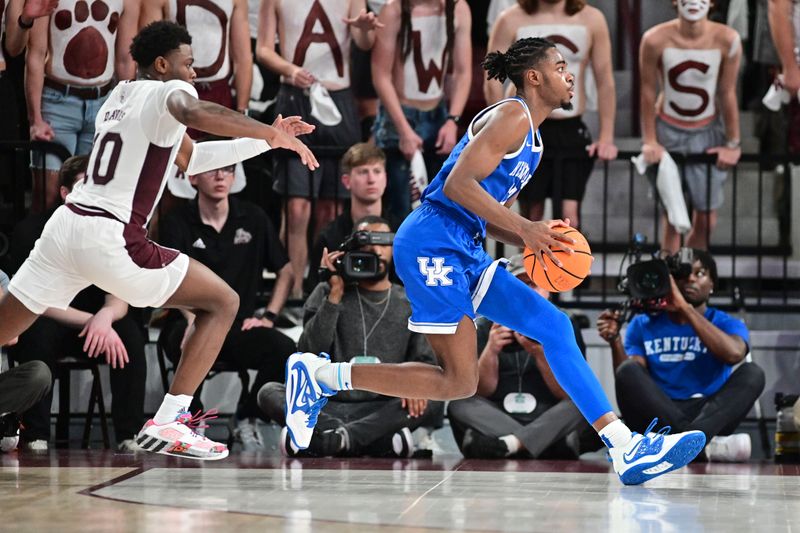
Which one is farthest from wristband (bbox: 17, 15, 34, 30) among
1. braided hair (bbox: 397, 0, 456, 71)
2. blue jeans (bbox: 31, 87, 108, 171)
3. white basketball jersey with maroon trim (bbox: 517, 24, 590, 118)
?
white basketball jersey with maroon trim (bbox: 517, 24, 590, 118)

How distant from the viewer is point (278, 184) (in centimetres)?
803

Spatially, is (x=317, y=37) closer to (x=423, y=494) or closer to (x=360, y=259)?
(x=360, y=259)

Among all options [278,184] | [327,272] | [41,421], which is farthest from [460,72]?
[41,421]

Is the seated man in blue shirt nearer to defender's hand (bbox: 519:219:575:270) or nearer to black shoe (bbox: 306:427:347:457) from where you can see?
black shoe (bbox: 306:427:347:457)

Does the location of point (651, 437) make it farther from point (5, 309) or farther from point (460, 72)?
point (460, 72)

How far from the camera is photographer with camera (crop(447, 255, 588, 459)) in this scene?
6441 millimetres

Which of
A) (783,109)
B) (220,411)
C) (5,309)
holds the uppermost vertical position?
(783,109)

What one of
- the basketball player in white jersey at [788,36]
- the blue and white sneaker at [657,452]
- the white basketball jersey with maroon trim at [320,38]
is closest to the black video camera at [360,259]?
the white basketball jersey with maroon trim at [320,38]

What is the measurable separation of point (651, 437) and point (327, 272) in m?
2.34

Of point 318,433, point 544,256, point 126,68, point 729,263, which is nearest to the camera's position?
point 544,256

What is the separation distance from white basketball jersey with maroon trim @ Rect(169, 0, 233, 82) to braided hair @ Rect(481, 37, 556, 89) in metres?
2.87

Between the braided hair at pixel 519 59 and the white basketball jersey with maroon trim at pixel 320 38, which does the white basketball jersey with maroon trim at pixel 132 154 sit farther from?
the white basketball jersey with maroon trim at pixel 320 38

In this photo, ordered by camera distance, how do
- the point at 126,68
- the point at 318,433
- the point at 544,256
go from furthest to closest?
the point at 126,68 → the point at 318,433 → the point at 544,256

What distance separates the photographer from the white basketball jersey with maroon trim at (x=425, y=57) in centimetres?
780
